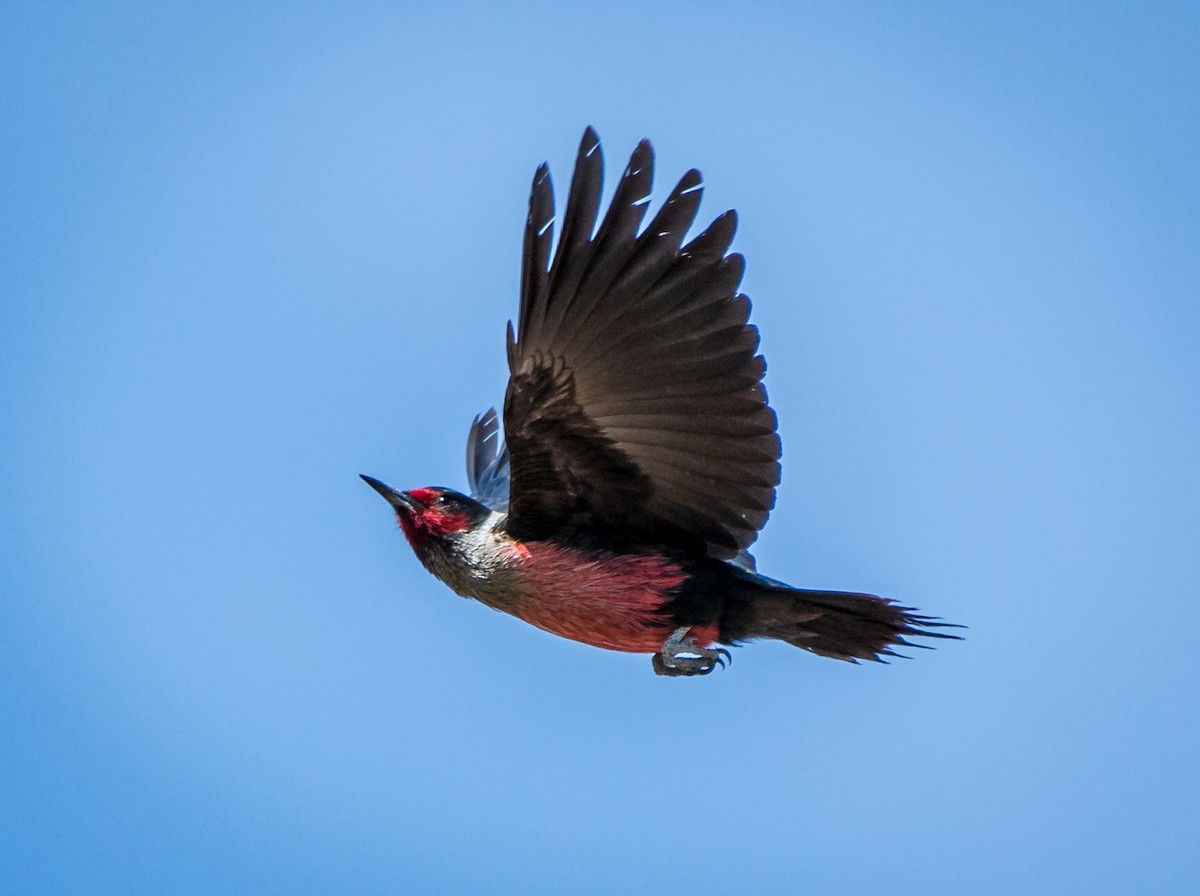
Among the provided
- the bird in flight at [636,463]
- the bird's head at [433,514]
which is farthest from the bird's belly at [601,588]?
the bird's head at [433,514]

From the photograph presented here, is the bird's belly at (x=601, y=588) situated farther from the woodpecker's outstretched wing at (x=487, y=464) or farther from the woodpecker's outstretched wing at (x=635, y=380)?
the woodpecker's outstretched wing at (x=487, y=464)

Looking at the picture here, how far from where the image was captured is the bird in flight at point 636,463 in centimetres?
729

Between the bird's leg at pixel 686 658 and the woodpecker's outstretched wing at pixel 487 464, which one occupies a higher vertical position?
the woodpecker's outstretched wing at pixel 487 464

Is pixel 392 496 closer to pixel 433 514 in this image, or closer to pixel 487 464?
pixel 433 514

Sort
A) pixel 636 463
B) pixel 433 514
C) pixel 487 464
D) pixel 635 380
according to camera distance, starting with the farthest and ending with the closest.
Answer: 1. pixel 487 464
2. pixel 433 514
3. pixel 636 463
4. pixel 635 380

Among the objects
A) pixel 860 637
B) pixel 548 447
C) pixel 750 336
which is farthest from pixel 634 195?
pixel 860 637

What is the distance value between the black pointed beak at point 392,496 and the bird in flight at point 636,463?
59 millimetres

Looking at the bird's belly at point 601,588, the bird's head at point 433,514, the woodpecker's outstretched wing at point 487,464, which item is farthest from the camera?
the woodpecker's outstretched wing at point 487,464

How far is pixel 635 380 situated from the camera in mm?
7676

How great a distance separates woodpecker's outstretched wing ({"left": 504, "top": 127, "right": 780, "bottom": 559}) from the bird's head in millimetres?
492

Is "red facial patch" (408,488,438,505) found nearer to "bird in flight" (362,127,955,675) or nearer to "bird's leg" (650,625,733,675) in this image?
"bird in flight" (362,127,955,675)

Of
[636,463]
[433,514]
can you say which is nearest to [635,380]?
[636,463]

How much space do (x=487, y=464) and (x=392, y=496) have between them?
228 cm

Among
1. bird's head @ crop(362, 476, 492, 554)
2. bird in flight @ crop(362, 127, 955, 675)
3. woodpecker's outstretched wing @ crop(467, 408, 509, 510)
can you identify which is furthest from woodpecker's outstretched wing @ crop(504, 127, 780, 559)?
woodpecker's outstretched wing @ crop(467, 408, 509, 510)
